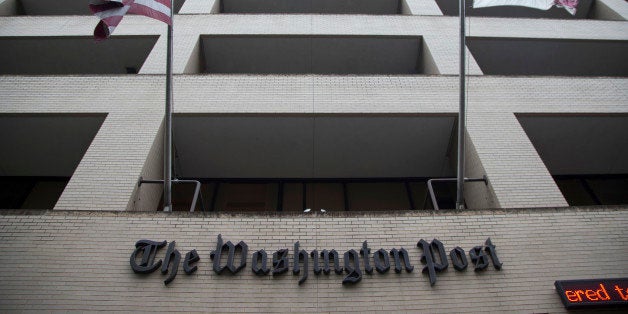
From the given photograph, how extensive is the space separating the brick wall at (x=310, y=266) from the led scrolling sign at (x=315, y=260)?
0.38 ft

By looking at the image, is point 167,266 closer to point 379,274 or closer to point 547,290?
point 379,274

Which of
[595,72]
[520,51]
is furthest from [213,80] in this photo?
[595,72]

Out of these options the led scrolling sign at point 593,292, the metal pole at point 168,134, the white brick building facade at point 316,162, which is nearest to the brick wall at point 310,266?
the white brick building facade at point 316,162

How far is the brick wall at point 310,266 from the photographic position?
6871 millimetres

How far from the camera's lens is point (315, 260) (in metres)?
7.37

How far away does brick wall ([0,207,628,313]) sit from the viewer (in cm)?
687

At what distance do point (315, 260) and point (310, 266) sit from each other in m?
0.13

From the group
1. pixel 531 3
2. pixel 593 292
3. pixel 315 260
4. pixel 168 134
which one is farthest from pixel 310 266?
pixel 531 3

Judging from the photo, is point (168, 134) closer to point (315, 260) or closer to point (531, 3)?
point (315, 260)

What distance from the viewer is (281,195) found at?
11625mm

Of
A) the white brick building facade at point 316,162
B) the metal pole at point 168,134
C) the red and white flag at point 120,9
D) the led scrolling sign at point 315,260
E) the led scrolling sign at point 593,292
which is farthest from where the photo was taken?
the metal pole at point 168,134

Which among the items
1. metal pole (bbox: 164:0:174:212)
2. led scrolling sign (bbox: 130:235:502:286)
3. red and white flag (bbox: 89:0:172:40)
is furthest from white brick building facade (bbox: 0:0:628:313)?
red and white flag (bbox: 89:0:172:40)

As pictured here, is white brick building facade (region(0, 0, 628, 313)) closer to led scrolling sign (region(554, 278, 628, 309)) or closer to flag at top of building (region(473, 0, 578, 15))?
led scrolling sign (region(554, 278, 628, 309))

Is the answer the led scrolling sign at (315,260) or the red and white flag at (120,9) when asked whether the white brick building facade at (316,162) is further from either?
the red and white flag at (120,9)
